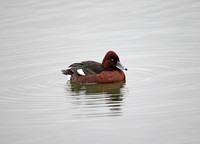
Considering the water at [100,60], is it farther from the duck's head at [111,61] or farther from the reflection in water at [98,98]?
the duck's head at [111,61]

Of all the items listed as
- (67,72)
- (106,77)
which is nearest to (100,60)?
(67,72)

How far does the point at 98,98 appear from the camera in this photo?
11805 millimetres

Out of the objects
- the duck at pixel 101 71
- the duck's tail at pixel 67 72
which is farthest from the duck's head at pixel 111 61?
the duck's tail at pixel 67 72

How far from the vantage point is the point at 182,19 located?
1884 cm

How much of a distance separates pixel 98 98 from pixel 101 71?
1920 millimetres

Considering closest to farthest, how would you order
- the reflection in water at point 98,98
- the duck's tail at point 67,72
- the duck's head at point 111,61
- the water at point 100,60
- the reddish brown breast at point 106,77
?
the water at point 100,60
the reflection in water at point 98,98
the reddish brown breast at point 106,77
the duck's head at point 111,61
the duck's tail at point 67,72

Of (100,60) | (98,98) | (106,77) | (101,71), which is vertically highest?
(100,60)

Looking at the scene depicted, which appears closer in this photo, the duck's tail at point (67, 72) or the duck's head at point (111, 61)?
the duck's head at point (111, 61)

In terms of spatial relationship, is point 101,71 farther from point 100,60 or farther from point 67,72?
point 100,60

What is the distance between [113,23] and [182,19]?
2.66 metres

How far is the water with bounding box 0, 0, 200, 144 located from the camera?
9578mm

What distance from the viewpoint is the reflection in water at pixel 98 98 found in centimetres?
1066

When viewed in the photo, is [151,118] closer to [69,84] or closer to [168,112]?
[168,112]

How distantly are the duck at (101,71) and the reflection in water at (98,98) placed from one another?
0.15m
